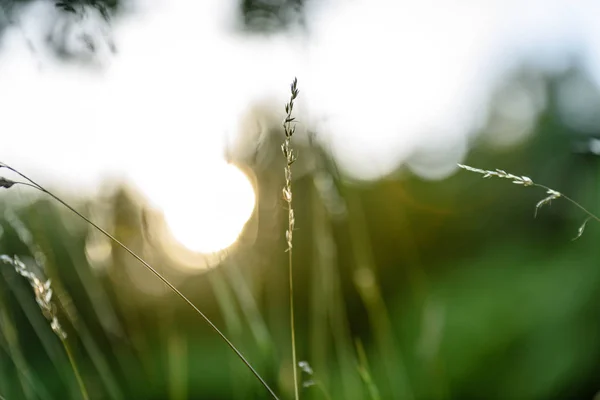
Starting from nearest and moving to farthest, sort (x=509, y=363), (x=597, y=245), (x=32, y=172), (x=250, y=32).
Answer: (x=32, y=172) < (x=250, y=32) < (x=509, y=363) < (x=597, y=245)

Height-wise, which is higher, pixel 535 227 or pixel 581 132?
pixel 581 132

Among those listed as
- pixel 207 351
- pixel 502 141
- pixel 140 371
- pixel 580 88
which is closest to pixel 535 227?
pixel 502 141

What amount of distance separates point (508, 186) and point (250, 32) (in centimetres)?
196

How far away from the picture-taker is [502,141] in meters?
3.27

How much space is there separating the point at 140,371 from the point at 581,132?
117 inches

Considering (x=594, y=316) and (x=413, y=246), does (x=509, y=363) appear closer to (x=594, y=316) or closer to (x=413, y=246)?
(x=594, y=316)

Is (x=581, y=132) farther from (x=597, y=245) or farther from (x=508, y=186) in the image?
(x=597, y=245)

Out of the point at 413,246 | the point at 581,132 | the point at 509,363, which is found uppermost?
the point at 581,132

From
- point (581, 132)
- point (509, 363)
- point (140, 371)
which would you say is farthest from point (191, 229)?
point (581, 132)

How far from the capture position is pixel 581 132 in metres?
3.22

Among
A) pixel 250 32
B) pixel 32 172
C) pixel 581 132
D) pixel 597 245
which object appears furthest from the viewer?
pixel 581 132

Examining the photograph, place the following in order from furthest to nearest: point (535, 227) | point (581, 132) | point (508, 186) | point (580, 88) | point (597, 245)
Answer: point (580, 88), point (581, 132), point (508, 186), point (535, 227), point (597, 245)

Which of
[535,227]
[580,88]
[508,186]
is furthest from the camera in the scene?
[580,88]

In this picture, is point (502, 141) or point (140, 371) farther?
point (502, 141)
